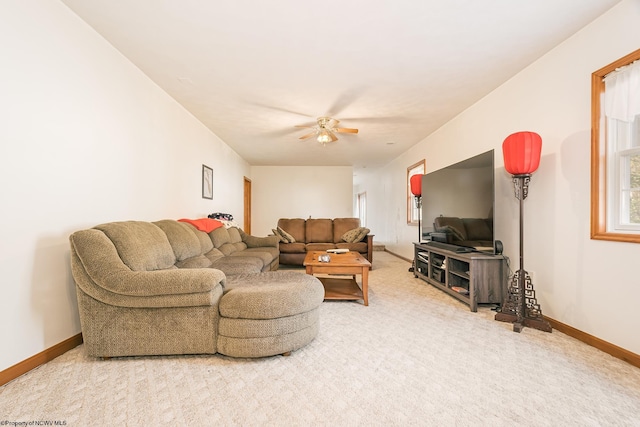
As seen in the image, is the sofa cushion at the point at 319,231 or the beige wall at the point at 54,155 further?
the sofa cushion at the point at 319,231

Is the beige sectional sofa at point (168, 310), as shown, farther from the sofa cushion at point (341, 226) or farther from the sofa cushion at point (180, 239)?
the sofa cushion at point (341, 226)

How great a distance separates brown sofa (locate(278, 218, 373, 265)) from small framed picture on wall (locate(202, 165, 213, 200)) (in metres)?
1.59

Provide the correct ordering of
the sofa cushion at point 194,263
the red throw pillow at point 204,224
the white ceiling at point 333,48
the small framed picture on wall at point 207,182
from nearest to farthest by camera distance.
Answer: the white ceiling at point 333,48 < the sofa cushion at point 194,263 < the red throw pillow at point 204,224 < the small framed picture on wall at point 207,182

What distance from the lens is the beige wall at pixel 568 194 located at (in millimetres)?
1948

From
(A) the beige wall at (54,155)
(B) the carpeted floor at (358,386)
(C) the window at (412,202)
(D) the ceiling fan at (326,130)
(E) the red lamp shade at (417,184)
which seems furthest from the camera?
(C) the window at (412,202)

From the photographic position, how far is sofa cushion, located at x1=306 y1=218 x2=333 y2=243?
19.2 feet

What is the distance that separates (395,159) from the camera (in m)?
7.26

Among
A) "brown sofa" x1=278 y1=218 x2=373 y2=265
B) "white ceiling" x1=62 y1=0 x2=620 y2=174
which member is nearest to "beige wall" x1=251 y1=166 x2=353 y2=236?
"brown sofa" x1=278 y1=218 x2=373 y2=265

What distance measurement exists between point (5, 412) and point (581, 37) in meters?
4.38

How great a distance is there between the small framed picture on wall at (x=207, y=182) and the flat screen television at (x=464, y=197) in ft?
11.4

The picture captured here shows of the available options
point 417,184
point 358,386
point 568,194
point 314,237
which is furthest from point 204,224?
point 568,194

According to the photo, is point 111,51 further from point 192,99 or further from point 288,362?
point 288,362

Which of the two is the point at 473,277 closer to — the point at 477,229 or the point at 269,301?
the point at 477,229

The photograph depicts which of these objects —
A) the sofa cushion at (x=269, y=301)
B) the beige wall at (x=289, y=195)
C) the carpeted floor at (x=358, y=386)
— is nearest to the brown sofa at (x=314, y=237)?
the beige wall at (x=289, y=195)
